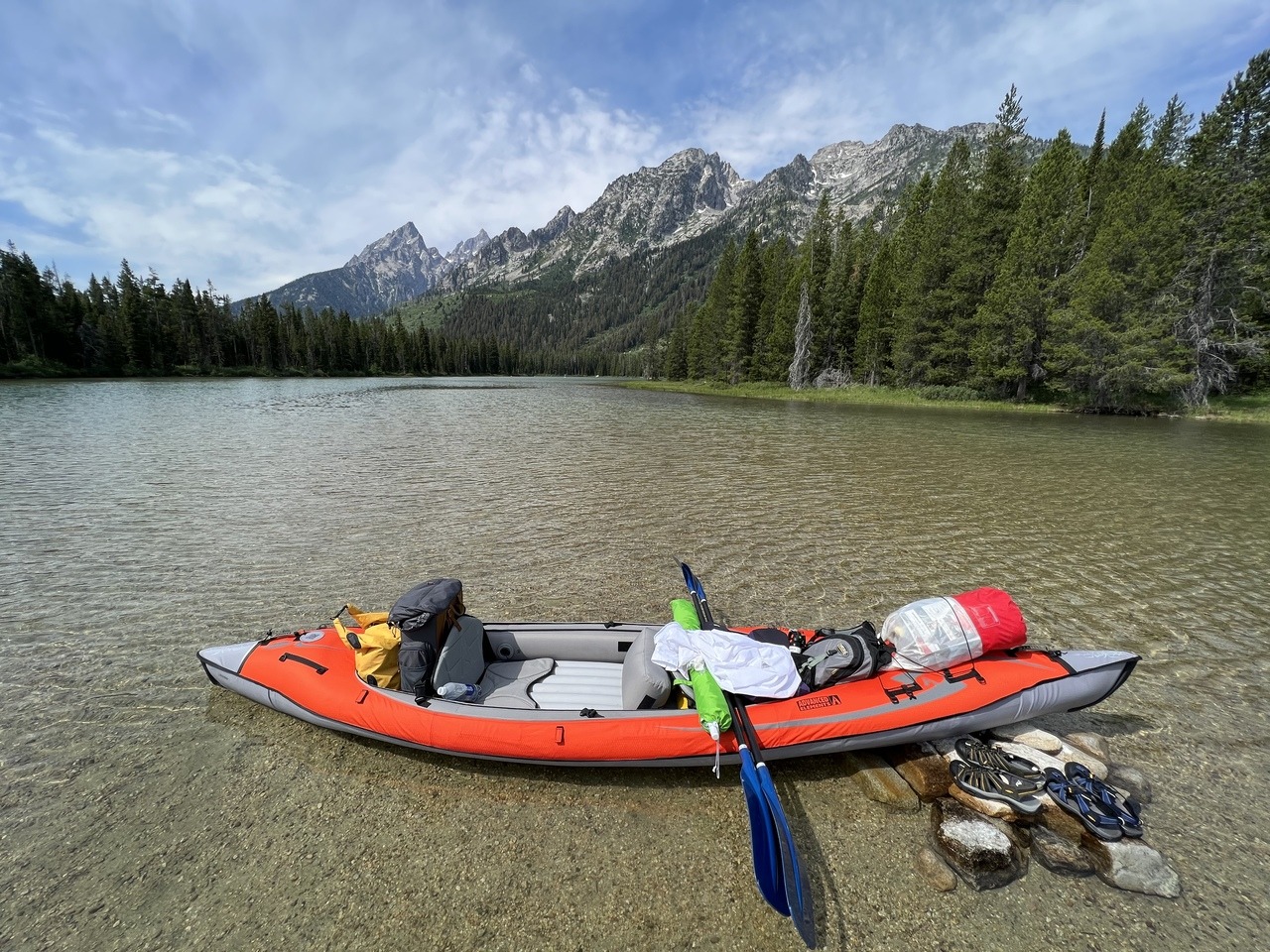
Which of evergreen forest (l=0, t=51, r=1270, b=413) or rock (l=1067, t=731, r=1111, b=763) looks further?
evergreen forest (l=0, t=51, r=1270, b=413)

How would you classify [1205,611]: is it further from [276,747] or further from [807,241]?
[807,241]

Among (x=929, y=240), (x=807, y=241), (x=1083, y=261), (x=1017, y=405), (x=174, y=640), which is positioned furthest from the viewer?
(x=807, y=241)

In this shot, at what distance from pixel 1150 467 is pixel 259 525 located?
3007 cm

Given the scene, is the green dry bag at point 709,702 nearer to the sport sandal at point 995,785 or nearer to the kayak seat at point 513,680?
the kayak seat at point 513,680

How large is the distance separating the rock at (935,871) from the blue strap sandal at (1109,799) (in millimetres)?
1497

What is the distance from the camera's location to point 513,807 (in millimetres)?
4773

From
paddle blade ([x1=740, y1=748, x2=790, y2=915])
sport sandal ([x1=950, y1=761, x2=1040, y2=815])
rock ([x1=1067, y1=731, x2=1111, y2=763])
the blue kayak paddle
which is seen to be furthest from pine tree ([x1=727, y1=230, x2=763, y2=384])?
paddle blade ([x1=740, y1=748, x2=790, y2=915])

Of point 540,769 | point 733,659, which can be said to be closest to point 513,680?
point 540,769

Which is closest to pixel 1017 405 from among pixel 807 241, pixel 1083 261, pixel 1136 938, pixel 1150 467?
pixel 1083 261

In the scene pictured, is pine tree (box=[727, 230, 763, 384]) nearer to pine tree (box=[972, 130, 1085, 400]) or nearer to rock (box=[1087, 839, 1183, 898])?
pine tree (box=[972, 130, 1085, 400])

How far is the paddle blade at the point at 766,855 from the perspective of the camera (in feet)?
11.6

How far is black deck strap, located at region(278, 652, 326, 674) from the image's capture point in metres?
5.41

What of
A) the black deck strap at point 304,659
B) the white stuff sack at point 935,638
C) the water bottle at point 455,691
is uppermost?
the white stuff sack at point 935,638

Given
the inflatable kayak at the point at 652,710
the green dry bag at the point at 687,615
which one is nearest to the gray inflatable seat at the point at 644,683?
the inflatable kayak at the point at 652,710
